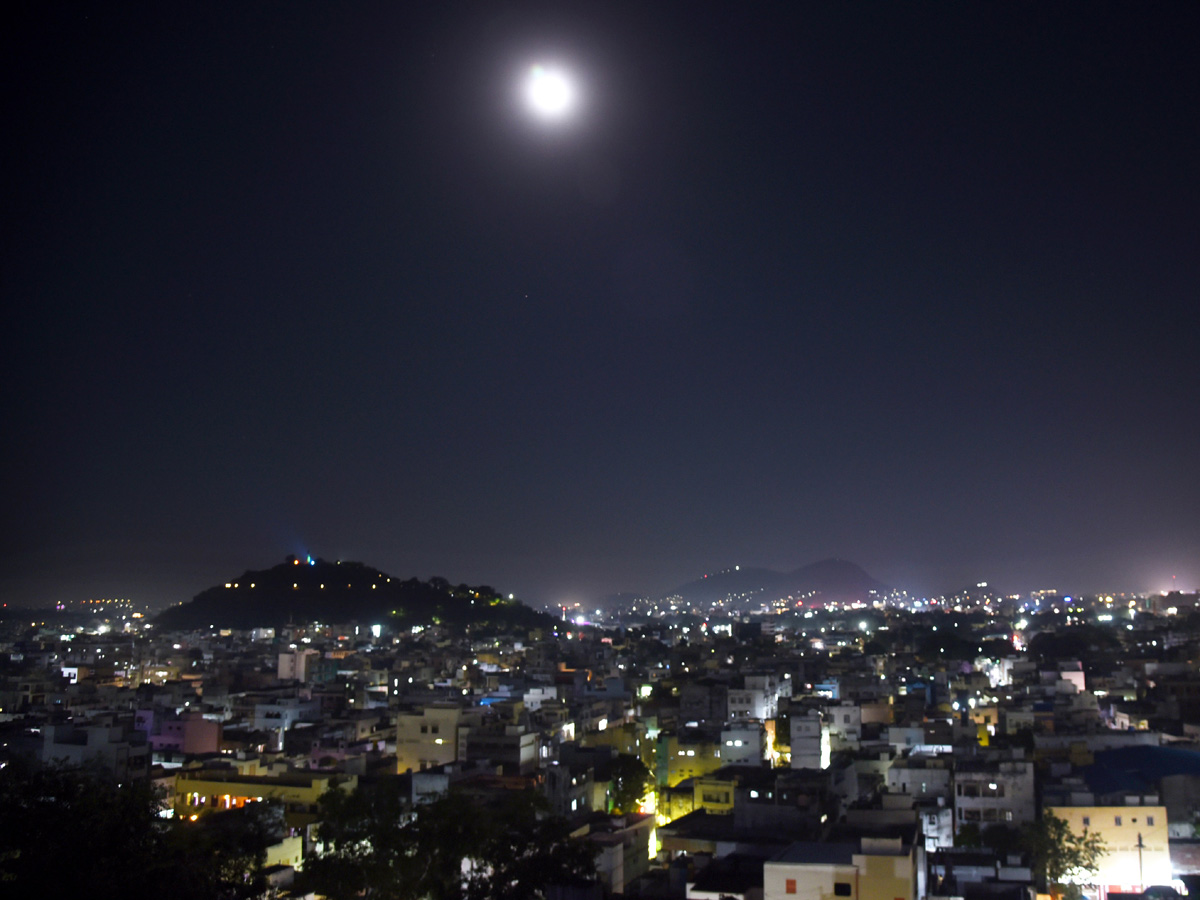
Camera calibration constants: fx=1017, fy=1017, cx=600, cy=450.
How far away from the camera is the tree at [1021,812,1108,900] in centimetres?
1217

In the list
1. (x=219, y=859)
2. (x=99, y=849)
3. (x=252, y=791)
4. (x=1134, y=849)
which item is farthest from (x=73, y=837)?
(x=1134, y=849)

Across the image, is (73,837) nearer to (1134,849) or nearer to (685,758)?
(1134,849)

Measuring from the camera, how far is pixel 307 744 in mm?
20344

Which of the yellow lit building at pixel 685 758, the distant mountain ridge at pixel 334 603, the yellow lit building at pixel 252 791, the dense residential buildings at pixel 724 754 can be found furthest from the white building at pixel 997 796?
the distant mountain ridge at pixel 334 603

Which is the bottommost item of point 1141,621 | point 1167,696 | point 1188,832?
point 1188,832

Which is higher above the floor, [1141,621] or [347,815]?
[1141,621]

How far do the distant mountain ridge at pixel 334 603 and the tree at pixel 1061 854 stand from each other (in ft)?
184

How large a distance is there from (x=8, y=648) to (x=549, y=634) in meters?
30.3

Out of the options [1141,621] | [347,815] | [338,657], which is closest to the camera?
[347,815]

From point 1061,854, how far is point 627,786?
285 inches

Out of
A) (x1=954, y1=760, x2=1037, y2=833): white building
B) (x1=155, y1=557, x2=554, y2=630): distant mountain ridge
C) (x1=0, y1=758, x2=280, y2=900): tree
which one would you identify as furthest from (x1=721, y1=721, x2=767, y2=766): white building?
(x1=155, y1=557, x2=554, y2=630): distant mountain ridge

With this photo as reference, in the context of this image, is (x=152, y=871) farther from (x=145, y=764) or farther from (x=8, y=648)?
(x=8, y=648)

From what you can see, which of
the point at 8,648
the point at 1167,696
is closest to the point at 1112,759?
the point at 1167,696

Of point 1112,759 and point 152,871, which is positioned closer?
point 152,871
